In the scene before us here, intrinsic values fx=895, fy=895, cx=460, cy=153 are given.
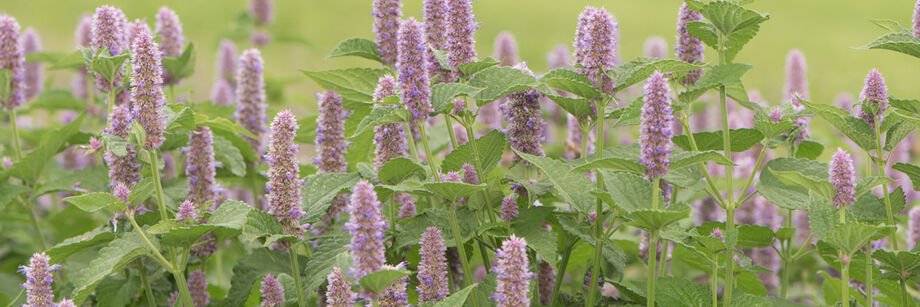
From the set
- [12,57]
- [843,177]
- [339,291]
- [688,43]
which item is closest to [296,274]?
[339,291]

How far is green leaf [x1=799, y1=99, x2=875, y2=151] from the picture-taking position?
3031 mm

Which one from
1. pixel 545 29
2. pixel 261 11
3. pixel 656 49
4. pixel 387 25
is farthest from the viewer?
pixel 545 29

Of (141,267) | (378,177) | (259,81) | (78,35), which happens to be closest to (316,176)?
(378,177)

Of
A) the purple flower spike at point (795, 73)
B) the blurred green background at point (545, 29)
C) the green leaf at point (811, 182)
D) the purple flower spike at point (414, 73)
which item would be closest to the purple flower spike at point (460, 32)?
the purple flower spike at point (414, 73)

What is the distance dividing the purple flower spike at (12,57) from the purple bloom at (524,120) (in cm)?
260

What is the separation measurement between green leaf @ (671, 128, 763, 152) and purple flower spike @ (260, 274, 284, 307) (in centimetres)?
154

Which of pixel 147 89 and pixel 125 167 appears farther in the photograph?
pixel 125 167

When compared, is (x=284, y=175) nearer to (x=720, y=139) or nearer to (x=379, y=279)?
(x=379, y=279)

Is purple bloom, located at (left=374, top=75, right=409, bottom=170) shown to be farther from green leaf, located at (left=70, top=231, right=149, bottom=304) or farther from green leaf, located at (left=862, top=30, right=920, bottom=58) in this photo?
green leaf, located at (left=862, top=30, right=920, bottom=58)

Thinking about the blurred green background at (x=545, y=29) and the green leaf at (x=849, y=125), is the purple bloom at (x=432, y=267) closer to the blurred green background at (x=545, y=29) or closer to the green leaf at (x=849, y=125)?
the green leaf at (x=849, y=125)

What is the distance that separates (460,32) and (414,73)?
310 mm

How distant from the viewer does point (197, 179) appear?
365 cm

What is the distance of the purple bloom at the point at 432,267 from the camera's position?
2607mm

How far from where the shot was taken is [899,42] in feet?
9.30
